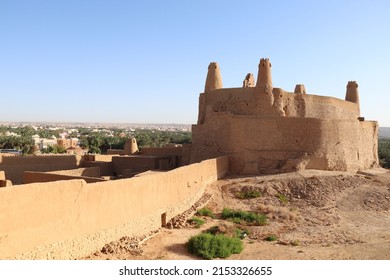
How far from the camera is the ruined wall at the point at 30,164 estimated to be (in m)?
17.4

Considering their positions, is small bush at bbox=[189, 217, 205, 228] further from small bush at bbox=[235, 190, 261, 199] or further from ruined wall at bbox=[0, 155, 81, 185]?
ruined wall at bbox=[0, 155, 81, 185]

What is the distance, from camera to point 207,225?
11508 millimetres

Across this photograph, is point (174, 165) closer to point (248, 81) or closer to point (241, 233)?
point (248, 81)

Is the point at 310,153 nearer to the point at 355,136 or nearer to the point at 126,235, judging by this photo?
the point at 355,136

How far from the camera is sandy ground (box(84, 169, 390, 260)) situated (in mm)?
9016

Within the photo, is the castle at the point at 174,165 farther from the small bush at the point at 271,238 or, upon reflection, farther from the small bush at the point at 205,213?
the small bush at the point at 271,238

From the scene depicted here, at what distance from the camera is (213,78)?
22172mm

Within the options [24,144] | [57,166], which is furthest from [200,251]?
[24,144]

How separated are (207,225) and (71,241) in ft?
16.6

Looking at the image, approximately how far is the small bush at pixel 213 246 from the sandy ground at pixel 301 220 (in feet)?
0.62

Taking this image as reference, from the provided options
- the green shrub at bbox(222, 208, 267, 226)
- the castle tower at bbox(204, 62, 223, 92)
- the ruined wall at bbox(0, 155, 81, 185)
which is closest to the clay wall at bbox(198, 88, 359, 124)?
the castle tower at bbox(204, 62, 223, 92)

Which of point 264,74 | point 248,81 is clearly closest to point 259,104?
point 264,74

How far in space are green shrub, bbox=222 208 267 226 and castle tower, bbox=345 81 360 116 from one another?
1641 centimetres

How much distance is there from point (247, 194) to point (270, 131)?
4.33m
